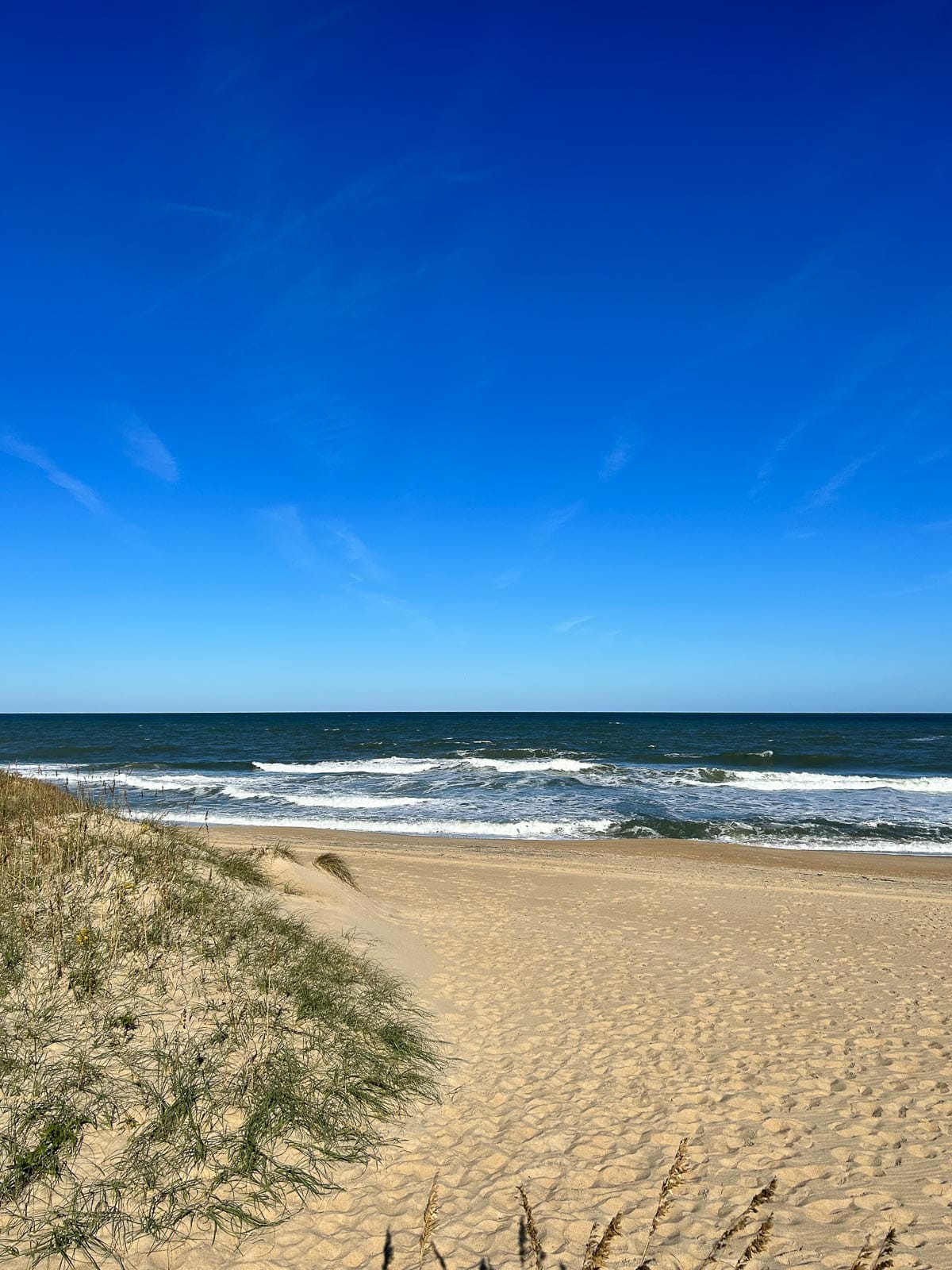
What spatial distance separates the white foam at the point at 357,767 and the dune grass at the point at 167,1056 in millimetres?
30603

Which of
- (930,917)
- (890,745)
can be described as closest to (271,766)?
(930,917)

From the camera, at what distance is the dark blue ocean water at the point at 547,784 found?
2255 centimetres

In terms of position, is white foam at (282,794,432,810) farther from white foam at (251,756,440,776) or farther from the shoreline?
white foam at (251,756,440,776)

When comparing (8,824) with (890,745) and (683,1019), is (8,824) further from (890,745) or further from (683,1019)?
(890,745)

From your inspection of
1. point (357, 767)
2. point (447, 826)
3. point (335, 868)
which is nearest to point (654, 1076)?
point (335, 868)

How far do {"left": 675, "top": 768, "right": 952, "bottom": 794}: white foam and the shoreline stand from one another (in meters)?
12.1

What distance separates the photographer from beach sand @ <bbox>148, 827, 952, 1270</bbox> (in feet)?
13.6

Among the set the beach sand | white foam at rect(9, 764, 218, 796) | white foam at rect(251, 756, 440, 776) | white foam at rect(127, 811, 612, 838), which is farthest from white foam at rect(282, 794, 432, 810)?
the beach sand

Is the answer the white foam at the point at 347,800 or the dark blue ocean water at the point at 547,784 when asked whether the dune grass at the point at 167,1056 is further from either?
the white foam at the point at 347,800

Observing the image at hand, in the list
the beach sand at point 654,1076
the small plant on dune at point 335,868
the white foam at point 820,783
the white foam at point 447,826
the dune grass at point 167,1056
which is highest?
the dune grass at point 167,1056

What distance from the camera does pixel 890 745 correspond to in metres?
56.9

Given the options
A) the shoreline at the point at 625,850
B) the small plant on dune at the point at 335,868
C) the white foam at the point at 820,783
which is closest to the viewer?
the small plant on dune at the point at 335,868

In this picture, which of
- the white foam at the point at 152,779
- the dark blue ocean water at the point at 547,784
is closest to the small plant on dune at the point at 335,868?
the dark blue ocean water at the point at 547,784

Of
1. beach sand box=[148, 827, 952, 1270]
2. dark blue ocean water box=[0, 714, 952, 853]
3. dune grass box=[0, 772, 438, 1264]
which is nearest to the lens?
dune grass box=[0, 772, 438, 1264]
